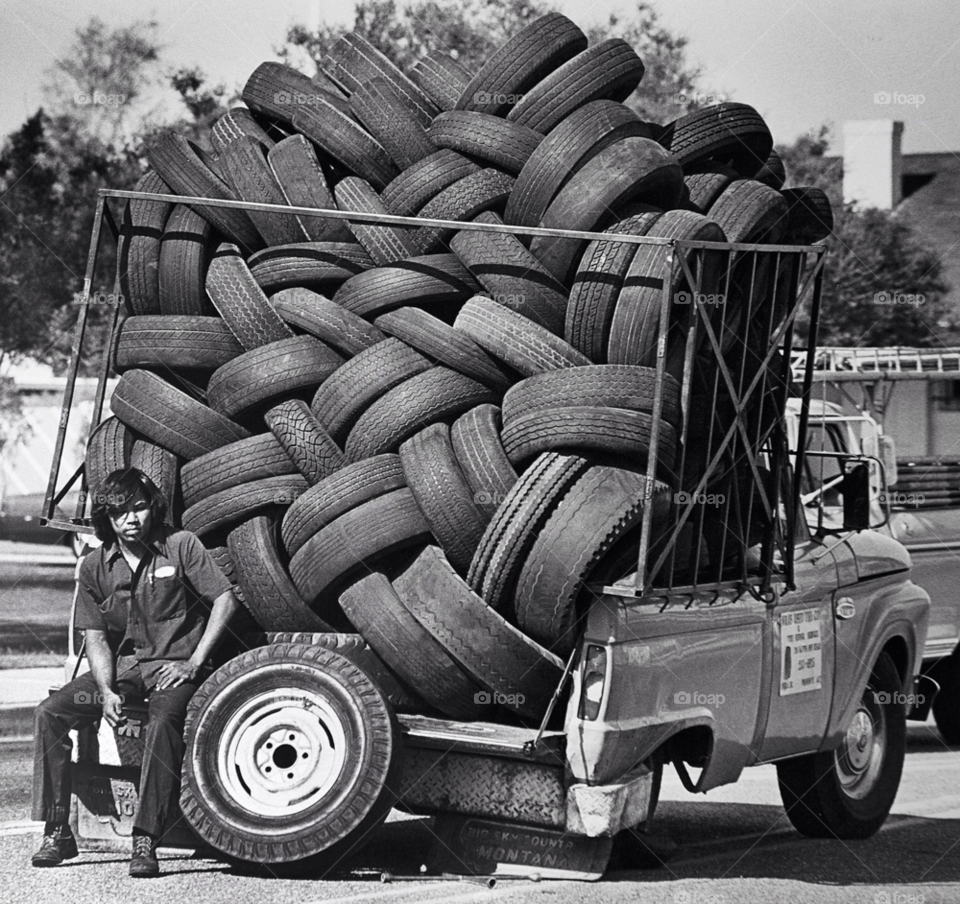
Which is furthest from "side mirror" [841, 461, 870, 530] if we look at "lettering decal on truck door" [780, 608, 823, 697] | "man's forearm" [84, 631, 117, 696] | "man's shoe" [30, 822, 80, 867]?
"man's shoe" [30, 822, 80, 867]

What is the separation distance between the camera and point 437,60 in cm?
756

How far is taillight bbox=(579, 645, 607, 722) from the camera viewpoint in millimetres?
6074

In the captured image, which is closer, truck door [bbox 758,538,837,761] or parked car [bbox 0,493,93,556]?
truck door [bbox 758,538,837,761]

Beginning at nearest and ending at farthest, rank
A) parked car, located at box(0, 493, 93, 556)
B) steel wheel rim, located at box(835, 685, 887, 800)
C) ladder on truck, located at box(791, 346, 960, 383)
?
steel wheel rim, located at box(835, 685, 887, 800) < ladder on truck, located at box(791, 346, 960, 383) < parked car, located at box(0, 493, 93, 556)

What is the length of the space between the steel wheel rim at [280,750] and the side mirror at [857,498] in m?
3.21

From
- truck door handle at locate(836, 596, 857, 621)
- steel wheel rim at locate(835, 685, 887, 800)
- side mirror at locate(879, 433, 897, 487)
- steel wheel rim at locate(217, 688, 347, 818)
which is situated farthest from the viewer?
side mirror at locate(879, 433, 897, 487)

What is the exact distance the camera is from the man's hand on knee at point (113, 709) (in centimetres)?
636

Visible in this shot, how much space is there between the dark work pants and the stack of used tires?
58 cm

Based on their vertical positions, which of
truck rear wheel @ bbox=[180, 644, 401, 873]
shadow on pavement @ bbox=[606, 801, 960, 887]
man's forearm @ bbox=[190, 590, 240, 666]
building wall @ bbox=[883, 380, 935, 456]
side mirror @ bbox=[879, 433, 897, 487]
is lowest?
shadow on pavement @ bbox=[606, 801, 960, 887]

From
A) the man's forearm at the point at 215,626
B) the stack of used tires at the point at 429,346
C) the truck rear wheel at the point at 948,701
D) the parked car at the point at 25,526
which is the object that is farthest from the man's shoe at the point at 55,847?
the parked car at the point at 25,526

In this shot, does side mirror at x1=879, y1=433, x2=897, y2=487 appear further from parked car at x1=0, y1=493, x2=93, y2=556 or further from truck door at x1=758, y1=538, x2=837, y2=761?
parked car at x1=0, y1=493, x2=93, y2=556

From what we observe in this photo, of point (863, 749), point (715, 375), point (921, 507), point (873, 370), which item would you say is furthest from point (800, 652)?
point (873, 370)

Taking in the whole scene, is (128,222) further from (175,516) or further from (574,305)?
(574,305)

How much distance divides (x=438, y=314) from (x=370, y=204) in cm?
59
